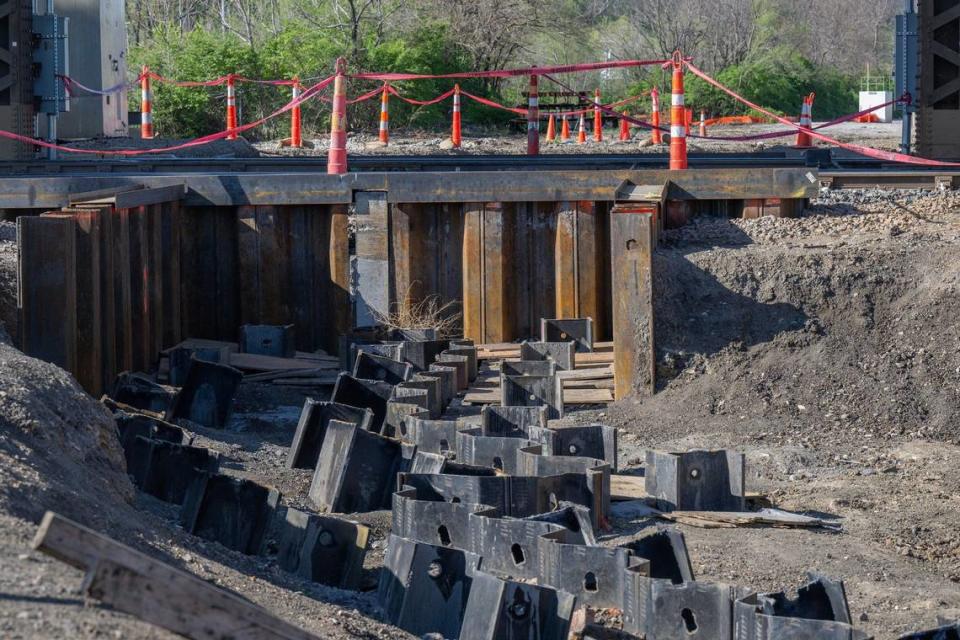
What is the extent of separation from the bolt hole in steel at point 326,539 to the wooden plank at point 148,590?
2.83 metres

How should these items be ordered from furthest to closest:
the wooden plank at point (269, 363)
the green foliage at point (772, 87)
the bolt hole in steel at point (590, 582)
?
the green foliage at point (772, 87) → the wooden plank at point (269, 363) → the bolt hole in steel at point (590, 582)

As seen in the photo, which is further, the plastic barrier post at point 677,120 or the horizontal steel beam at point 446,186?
the plastic barrier post at point 677,120

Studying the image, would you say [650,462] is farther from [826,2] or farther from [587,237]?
[826,2]

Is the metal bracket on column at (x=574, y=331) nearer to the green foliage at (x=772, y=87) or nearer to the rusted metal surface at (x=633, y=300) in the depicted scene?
the rusted metal surface at (x=633, y=300)

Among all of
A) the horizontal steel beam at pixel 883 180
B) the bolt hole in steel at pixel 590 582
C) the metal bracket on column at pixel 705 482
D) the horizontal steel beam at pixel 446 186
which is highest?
the horizontal steel beam at pixel 883 180

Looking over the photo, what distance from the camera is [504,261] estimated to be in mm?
12680

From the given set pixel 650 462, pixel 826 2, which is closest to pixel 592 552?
pixel 650 462

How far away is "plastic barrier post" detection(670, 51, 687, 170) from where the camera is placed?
42.2 ft

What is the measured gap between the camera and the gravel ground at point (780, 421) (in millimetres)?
6223

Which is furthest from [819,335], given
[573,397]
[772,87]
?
[772,87]

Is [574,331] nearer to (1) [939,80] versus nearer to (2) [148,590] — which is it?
(1) [939,80]

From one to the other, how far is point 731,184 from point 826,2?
64882 mm

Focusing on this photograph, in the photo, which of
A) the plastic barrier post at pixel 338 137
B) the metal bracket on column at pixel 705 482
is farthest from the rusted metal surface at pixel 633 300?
the plastic barrier post at pixel 338 137

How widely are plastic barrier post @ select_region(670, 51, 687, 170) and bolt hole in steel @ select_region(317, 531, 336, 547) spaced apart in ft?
23.3
